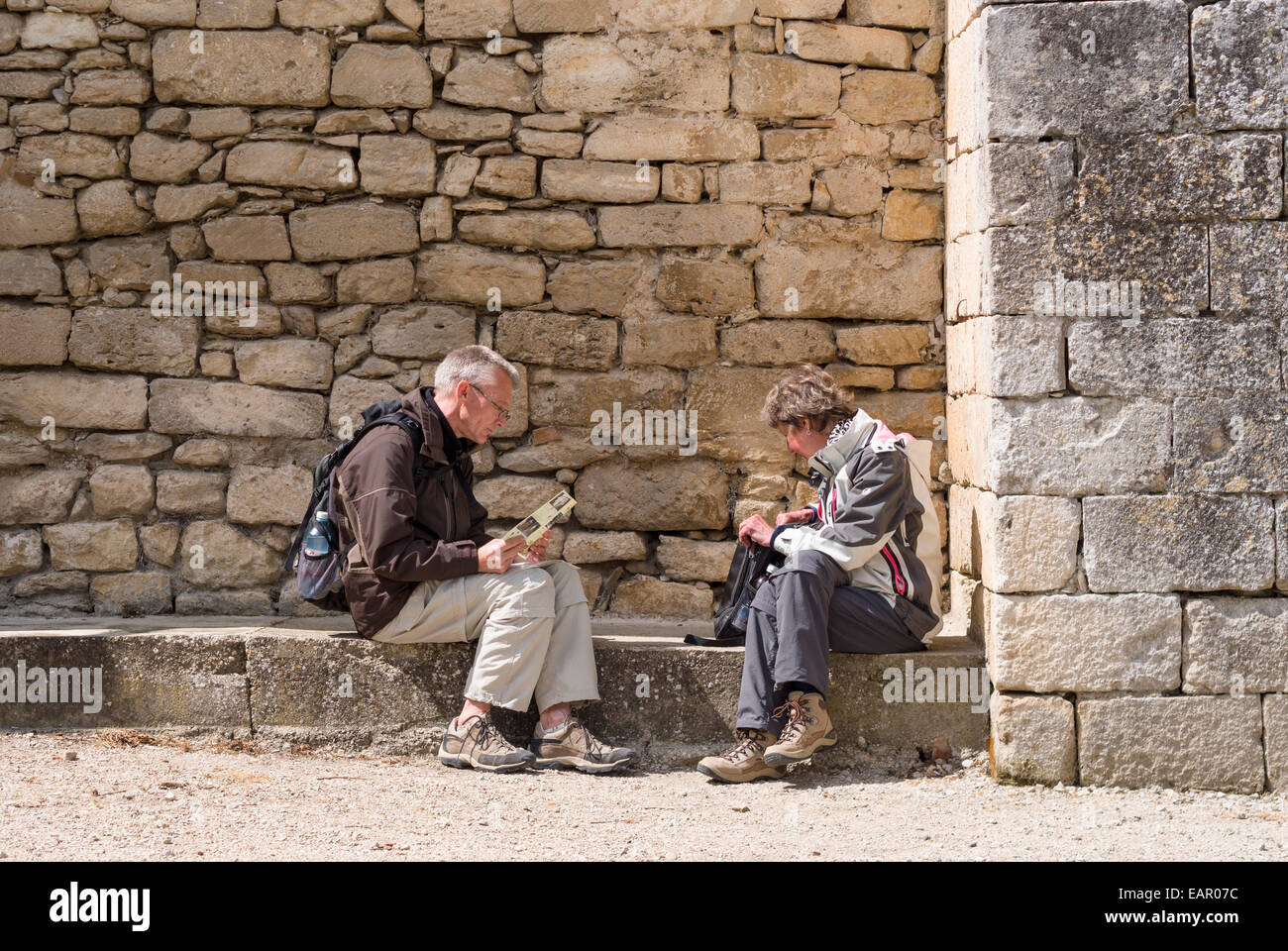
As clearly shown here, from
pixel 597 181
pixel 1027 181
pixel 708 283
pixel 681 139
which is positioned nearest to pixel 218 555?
pixel 597 181

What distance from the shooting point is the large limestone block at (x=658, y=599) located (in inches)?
203

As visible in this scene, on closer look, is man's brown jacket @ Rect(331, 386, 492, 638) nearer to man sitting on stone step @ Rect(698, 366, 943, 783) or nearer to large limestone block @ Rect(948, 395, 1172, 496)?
man sitting on stone step @ Rect(698, 366, 943, 783)

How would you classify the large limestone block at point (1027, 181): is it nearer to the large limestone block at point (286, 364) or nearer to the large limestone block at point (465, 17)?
the large limestone block at point (465, 17)

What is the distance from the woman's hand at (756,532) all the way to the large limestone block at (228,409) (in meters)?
1.97

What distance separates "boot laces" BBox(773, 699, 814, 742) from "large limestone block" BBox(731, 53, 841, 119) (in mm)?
2478

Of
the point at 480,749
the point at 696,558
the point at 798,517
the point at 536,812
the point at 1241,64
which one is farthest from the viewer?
the point at 696,558

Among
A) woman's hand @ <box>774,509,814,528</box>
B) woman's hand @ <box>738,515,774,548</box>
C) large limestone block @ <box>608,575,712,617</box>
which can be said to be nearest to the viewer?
woman's hand @ <box>738,515,774,548</box>

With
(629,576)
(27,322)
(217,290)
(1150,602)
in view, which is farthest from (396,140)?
(1150,602)

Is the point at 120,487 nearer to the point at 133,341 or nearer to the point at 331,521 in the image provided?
the point at 133,341

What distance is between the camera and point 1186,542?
403 centimetres

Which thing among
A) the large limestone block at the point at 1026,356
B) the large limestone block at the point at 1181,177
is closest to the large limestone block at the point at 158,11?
the large limestone block at the point at 1026,356

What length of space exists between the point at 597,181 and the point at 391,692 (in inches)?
88.4

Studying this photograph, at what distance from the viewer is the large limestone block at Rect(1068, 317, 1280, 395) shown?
4020 millimetres

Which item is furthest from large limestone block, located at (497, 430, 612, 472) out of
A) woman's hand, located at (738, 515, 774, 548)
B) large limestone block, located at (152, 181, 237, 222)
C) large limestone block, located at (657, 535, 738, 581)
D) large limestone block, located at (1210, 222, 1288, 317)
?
large limestone block, located at (1210, 222, 1288, 317)
